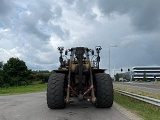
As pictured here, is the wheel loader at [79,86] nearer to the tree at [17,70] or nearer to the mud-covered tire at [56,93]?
the mud-covered tire at [56,93]

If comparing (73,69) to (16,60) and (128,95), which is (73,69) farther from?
(16,60)

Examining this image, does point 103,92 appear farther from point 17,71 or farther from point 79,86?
point 17,71

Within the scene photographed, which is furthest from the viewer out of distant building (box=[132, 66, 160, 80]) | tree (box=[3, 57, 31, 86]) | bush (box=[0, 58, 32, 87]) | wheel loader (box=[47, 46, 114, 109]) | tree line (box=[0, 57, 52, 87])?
distant building (box=[132, 66, 160, 80])

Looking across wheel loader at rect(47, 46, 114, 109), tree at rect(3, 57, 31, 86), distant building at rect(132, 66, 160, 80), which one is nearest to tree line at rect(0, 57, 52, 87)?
tree at rect(3, 57, 31, 86)

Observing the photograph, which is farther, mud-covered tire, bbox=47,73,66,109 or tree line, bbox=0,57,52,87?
tree line, bbox=0,57,52,87

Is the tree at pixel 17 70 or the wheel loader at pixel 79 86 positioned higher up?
the tree at pixel 17 70

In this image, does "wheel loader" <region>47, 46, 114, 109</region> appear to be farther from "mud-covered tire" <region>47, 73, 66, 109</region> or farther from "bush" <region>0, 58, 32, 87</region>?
"bush" <region>0, 58, 32, 87</region>

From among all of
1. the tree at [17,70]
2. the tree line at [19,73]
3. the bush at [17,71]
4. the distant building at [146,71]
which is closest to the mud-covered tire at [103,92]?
the tree line at [19,73]

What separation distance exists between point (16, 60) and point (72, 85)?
61506 mm

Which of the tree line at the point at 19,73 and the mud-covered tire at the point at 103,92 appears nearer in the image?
the mud-covered tire at the point at 103,92

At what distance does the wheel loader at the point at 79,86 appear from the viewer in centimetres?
1297

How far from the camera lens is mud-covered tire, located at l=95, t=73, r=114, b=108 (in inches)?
522

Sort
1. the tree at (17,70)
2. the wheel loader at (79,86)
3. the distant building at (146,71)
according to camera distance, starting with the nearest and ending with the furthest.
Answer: the wheel loader at (79,86) < the tree at (17,70) < the distant building at (146,71)

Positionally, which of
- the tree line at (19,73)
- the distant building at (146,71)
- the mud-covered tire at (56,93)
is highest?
the distant building at (146,71)
